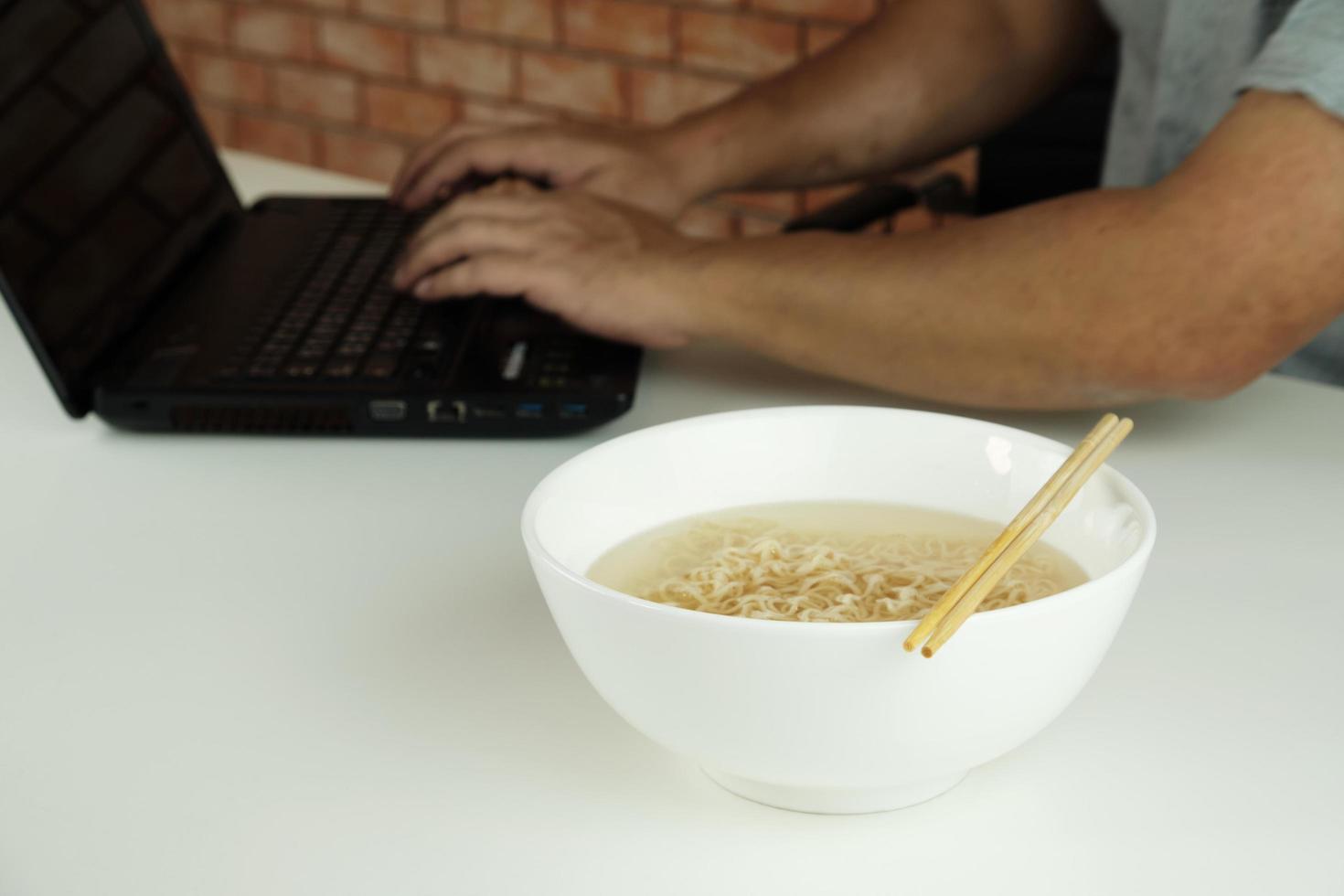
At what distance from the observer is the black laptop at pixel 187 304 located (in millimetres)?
832

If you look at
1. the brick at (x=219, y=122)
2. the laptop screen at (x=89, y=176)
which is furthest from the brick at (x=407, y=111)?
the laptop screen at (x=89, y=176)

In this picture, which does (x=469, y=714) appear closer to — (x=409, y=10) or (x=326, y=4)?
(x=409, y=10)

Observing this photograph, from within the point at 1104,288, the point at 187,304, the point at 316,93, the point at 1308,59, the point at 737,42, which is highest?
the point at 1308,59

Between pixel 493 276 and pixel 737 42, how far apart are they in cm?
122

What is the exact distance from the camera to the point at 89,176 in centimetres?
96

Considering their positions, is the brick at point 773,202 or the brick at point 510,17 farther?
the brick at point 510,17

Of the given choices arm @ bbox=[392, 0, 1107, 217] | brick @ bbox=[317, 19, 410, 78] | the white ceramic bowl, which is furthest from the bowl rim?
brick @ bbox=[317, 19, 410, 78]

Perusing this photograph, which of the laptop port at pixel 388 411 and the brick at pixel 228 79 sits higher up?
the laptop port at pixel 388 411

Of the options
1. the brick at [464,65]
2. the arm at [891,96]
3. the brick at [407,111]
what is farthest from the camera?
the brick at [407,111]

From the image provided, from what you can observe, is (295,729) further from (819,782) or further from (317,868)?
(819,782)

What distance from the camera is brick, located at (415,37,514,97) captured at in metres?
2.39

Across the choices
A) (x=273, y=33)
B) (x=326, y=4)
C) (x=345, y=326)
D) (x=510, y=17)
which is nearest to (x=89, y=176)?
(x=345, y=326)

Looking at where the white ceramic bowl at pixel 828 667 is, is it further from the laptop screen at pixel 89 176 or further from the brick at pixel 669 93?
the brick at pixel 669 93

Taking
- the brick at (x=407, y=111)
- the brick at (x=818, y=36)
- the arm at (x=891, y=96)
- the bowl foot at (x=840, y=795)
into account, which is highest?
the bowl foot at (x=840, y=795)
